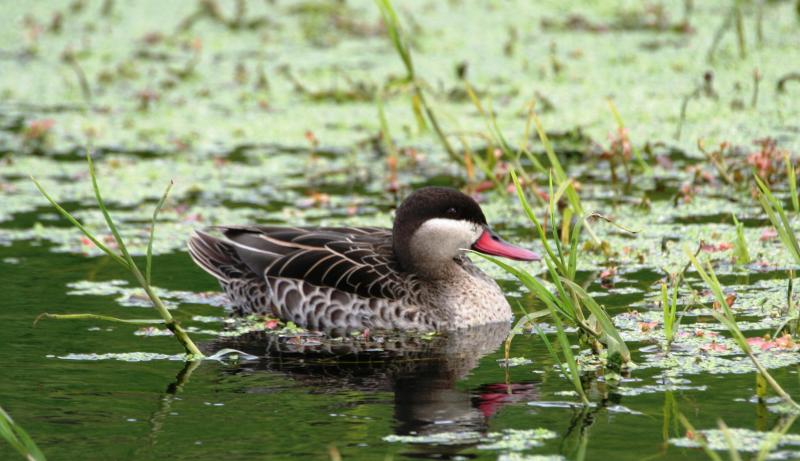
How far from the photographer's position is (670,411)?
5891 millimetres

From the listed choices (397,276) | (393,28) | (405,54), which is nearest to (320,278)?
(397,276)

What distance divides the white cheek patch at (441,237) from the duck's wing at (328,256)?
209 millimetres

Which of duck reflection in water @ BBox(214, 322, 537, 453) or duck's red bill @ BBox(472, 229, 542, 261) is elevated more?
duck's red bill @ BBox(472, 229, 542, 261)

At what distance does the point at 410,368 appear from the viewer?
700 cm

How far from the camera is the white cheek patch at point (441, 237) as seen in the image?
8055mm

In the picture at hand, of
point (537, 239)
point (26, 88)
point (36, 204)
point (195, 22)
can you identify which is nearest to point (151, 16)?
point (195, 22)

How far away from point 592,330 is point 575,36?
1016cm

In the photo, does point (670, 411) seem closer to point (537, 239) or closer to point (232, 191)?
point (537, 239)

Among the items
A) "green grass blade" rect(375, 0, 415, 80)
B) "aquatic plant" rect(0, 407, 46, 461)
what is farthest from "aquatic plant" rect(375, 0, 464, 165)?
"aquatic plant" rect(0, 407, 46, 461)

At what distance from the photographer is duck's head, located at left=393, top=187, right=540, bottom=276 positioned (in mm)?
8039

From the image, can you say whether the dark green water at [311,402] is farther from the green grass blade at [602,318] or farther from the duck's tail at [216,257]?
the duck's tail at [216,257]

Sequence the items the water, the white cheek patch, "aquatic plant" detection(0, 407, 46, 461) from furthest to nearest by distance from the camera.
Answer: the white cheek patch, the water, "aquatic plant" detection(0, 407, 46, 461)

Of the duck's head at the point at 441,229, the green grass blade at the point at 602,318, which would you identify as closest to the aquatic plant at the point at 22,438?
the green grass blade at the point at 602,318

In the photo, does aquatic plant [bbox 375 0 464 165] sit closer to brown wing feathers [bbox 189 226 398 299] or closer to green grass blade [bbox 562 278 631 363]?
brown wing feathers [bbox 189 226 398 299]
